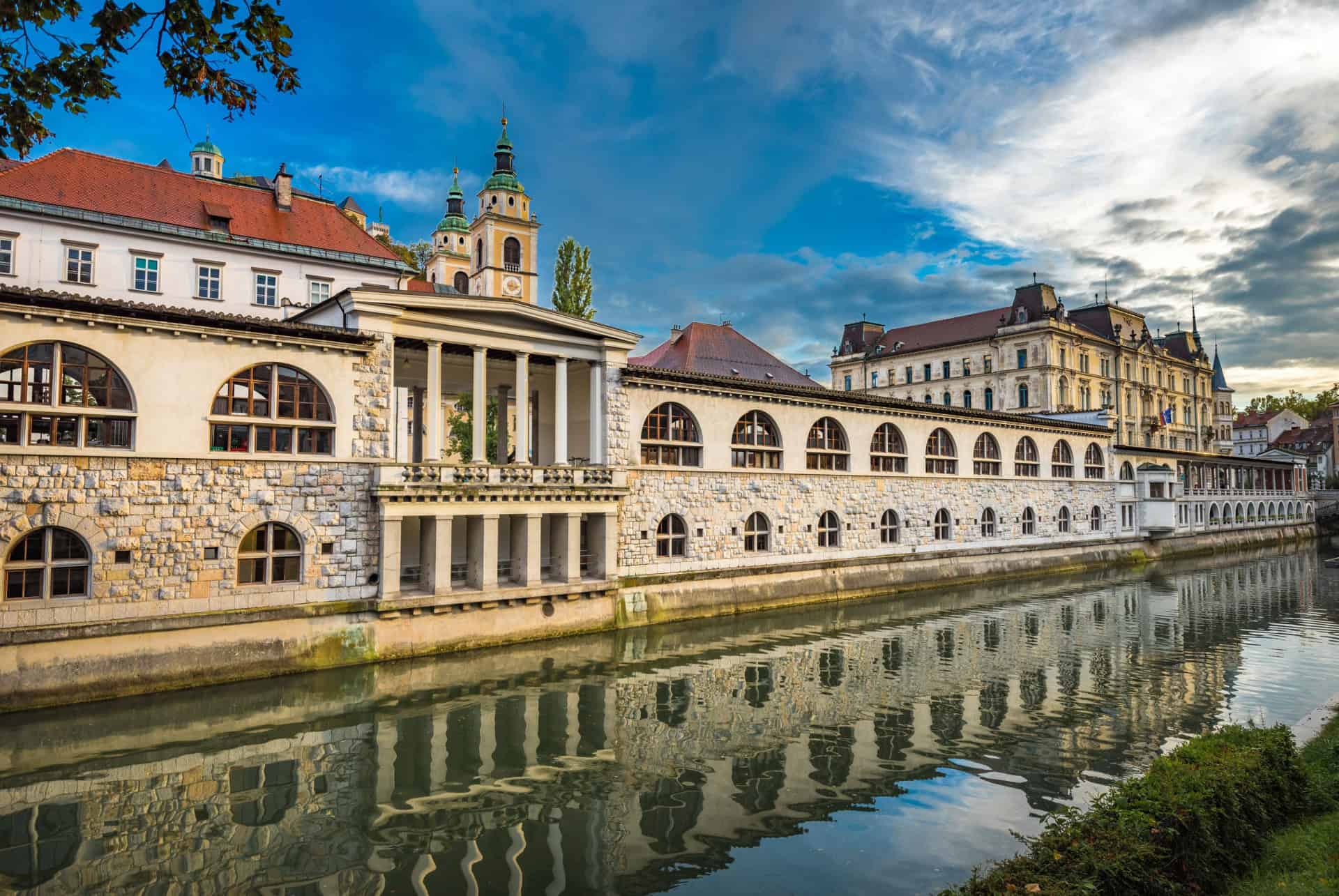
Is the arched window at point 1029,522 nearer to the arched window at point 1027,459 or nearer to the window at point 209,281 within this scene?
the arched window at point 1027,459

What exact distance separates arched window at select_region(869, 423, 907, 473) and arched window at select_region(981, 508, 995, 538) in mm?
6957

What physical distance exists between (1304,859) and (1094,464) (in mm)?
45976

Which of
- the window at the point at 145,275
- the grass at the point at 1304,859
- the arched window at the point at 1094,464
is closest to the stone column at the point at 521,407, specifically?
the window at the point at 145,275

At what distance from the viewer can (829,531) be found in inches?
1315

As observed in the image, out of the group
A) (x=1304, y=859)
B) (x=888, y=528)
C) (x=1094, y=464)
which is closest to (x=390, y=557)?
(x=1304, y=859)

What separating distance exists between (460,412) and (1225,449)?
9087 centimetres

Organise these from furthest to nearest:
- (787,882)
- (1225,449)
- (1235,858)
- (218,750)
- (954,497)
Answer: (1225,449) < (954,497) < (218,750) < (787,882) < (1235,858)

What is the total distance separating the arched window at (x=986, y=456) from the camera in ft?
135

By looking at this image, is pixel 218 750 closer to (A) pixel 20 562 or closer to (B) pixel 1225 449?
(A) pixel 20 562

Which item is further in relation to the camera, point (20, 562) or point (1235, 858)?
point (20, 562)

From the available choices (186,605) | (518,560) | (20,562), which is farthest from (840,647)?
(20,562)

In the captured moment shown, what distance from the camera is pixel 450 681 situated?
1875 cm

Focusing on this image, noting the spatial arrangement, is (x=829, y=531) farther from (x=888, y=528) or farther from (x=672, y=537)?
(x=672, y=537)

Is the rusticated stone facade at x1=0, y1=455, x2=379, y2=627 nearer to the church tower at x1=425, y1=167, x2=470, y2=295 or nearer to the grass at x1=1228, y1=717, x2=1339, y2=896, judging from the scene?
the grass at x1=1228, y1=717, x2=1339, y2=896
